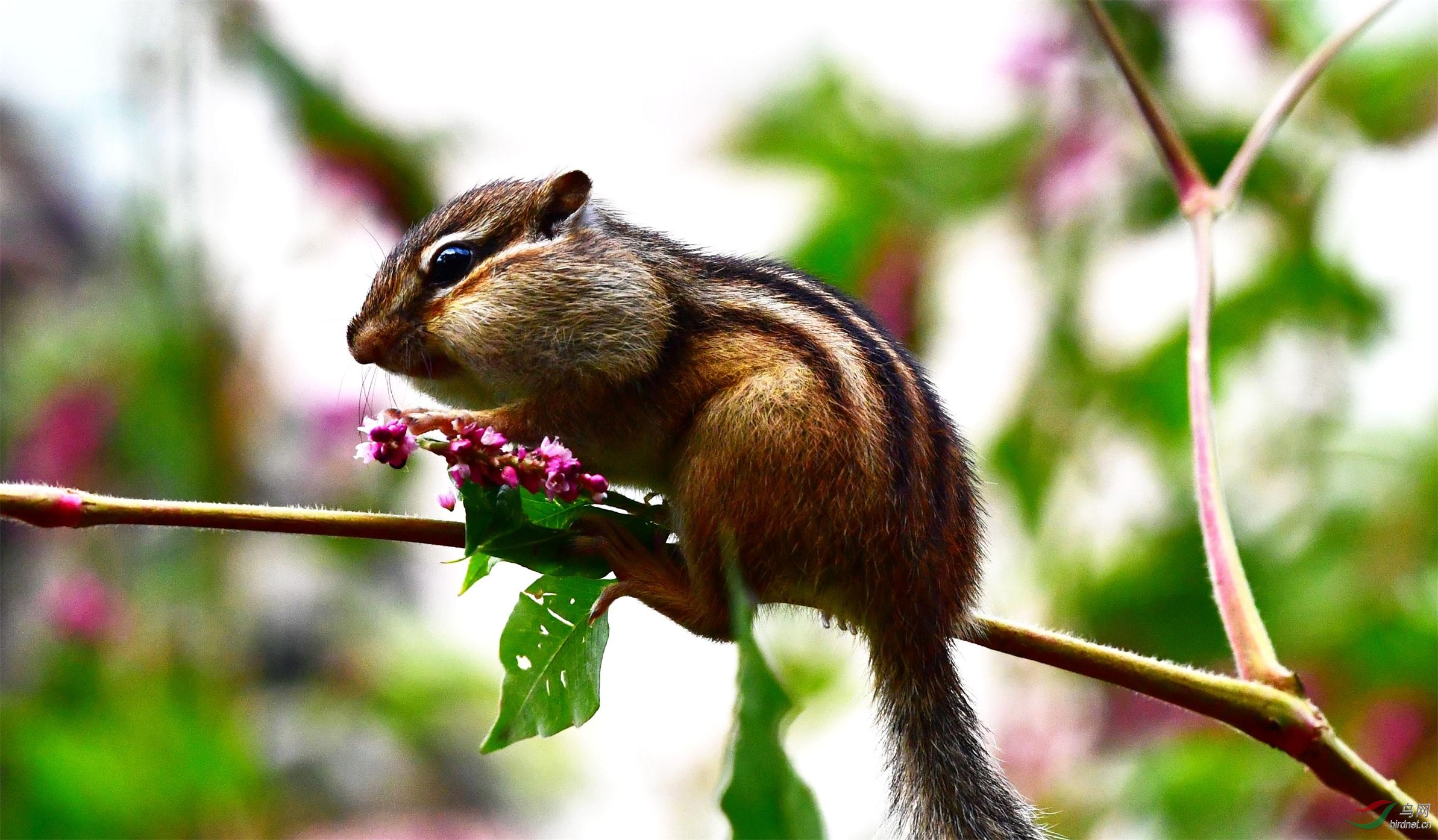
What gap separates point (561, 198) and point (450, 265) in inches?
9.0

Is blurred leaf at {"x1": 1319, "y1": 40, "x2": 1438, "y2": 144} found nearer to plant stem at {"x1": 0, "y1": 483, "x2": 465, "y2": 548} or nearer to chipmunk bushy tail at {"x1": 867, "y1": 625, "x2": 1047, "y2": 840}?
chipmunk bushy tail at {"x1": 867, "y1": 625, "x2": 1047, "y2": 840}

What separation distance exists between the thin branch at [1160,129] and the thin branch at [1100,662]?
75cm

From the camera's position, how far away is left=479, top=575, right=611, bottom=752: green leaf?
4.43 feet

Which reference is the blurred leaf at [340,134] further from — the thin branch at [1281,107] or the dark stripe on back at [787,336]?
the thin branch at [1281,107]

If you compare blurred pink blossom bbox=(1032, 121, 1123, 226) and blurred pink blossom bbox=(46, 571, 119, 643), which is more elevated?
blurred pink blossom bbox=(1032, 121, 1123, 226)

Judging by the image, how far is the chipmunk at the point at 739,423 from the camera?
1.63 metres

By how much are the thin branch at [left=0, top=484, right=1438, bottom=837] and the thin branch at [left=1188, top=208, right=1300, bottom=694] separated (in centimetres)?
5

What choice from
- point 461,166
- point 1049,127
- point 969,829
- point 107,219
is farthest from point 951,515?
point 107,219

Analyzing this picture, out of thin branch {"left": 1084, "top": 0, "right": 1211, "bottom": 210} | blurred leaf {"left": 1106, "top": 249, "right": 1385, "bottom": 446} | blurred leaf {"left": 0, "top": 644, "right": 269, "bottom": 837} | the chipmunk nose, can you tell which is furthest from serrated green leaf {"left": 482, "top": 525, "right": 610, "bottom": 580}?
blurred leaf {"left": 1106, "top": 249, "right": 1385, "bottom": 446}

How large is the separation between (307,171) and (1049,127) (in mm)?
1922

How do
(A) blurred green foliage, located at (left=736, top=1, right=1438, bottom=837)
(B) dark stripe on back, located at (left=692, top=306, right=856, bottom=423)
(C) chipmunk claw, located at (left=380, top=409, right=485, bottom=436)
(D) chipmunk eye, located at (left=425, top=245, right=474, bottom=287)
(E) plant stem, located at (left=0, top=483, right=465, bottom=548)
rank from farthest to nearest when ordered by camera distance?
(A) blurred green foliage, located at (left=736, top=1, right=1438, bottom=837)
(D) chipmunk eye, located at (left=425, top=245, right=474, bottom=287)
(B) dark stripe on back, located at (left=692, top=306, right=856, bottom=423)
(C) chipmunk claw, located at (left=380, top=409, right=485, bottom=436)
(E) plant stem, located at (left=0, top=483, right=465, bottom=548)

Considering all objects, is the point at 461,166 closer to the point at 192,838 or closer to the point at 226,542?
the point at 226,542

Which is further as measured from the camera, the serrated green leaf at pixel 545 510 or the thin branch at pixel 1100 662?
the serrated green leaf at pixel 545 510


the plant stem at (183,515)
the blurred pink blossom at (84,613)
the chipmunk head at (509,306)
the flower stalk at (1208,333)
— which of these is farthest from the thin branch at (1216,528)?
the blurred pink blossom at (84,613)
